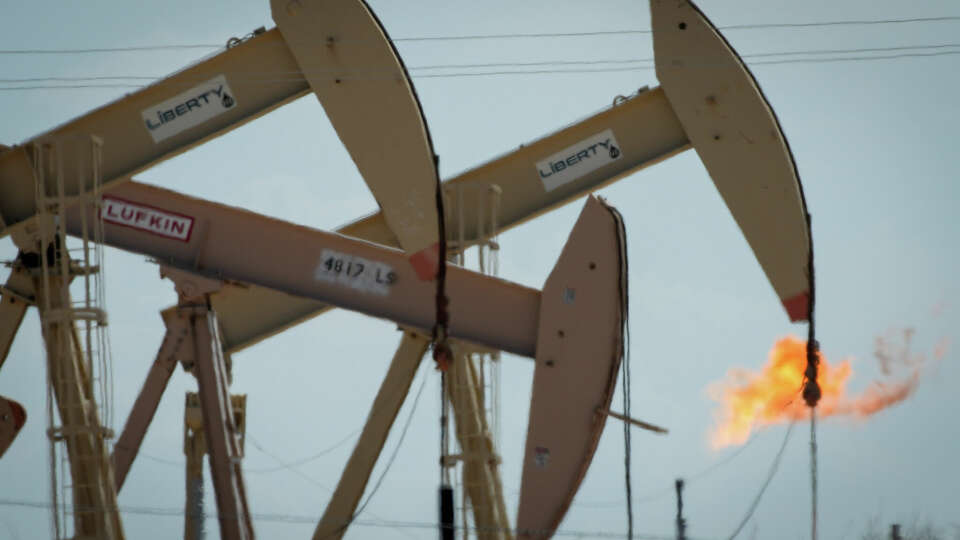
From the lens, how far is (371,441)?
22.2 meters

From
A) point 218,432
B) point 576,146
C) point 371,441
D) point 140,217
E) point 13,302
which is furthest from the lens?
point 371,441

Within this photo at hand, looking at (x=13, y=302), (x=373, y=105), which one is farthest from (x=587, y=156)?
(x=13, y=302)

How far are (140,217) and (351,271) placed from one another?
1.79m

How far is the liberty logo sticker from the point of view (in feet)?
64.1

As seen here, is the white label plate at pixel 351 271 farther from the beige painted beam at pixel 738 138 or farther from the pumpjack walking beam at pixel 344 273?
the beige painted beam at pixel 738 138

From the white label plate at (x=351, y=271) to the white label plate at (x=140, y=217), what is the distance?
120cm

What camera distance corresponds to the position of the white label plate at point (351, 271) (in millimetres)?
19344

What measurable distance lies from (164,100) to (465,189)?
119 inches

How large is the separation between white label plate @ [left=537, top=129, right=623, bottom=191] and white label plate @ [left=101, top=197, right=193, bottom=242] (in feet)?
11.8

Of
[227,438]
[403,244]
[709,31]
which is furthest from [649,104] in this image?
[227,438]

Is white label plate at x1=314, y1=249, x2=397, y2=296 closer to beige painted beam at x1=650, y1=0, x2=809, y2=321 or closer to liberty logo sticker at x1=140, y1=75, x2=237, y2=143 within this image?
liberty logo sticker at x1=140, y1=75, x2=237, y2=143

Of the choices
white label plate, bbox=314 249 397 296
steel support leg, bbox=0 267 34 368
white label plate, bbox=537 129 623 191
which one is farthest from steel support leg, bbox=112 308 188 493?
white label plate, bbox=537 129 623 191

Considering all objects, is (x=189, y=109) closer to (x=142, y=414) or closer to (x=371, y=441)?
(x=142, y=414)

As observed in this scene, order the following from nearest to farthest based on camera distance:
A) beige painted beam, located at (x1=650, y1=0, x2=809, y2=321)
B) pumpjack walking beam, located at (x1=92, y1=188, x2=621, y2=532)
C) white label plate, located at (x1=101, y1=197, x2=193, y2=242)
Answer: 1. pumpjack walking beam, located at (x1=92, y1=188, x2=621, y2=532)
2. white label plate, located at (x1=101, y1=197, x2=193, y2=242)
3. beige painted beam, located at (x1=650, y1=0, x2=809, y2=321)
